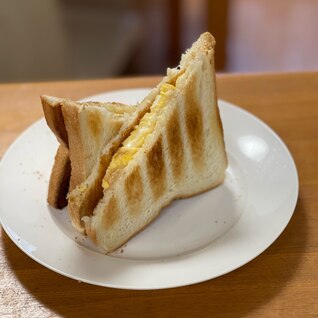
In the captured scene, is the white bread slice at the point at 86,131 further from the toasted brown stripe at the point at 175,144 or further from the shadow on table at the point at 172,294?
the shadow on table at the point at 172,294

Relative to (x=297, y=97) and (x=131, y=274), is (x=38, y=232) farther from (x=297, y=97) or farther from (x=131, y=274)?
(x=297, y=97)

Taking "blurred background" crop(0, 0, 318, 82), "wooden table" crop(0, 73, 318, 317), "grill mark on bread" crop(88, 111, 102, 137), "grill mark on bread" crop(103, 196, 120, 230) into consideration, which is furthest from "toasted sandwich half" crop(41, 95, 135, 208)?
"blurred background" crop(0, 0, 318, 82)

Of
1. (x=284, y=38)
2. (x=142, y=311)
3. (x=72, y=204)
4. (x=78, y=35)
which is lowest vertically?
(x=284, y=38)

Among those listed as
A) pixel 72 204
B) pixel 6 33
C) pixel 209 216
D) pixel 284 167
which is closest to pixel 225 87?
pixel 284 167

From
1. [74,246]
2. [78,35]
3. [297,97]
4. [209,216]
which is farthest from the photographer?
[78,35]

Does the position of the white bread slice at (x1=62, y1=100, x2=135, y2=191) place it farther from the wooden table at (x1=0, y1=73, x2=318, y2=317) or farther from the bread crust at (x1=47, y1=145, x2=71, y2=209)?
the wooden table at (x1=0, y1=73, x2=318, y2=317)

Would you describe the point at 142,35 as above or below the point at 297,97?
below

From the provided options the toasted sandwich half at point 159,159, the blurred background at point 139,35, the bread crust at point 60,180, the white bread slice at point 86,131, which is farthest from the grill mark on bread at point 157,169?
the blurred background at point 139,35
